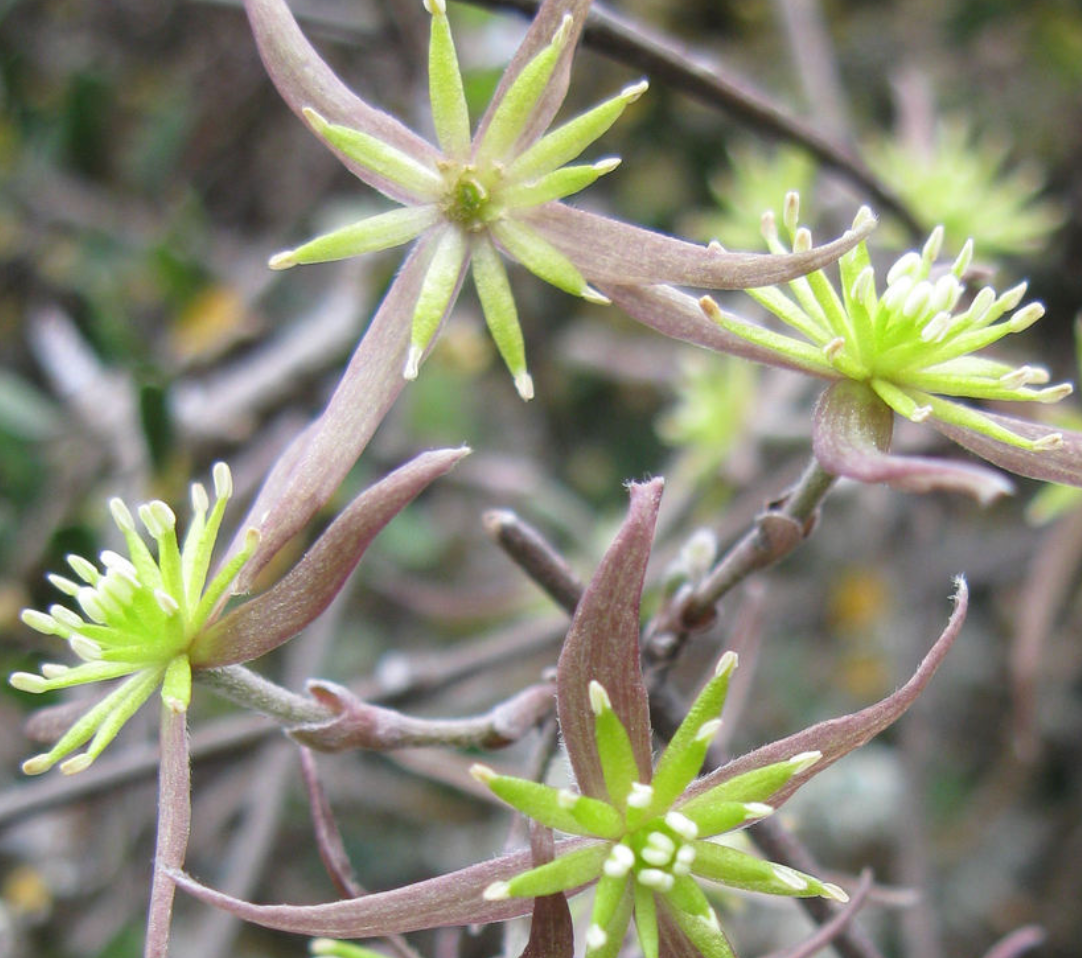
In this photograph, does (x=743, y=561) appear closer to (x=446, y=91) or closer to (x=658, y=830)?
(x=658, y=830)

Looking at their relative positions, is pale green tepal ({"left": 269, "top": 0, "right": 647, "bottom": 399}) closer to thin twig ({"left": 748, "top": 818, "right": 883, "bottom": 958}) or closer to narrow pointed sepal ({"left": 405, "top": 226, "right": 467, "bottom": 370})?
narrow pointed sepal ({"left": 405, "top": 226, "right": 467, "bottom": 370})

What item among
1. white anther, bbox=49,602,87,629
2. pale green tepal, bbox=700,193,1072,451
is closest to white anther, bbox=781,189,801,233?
pale green tepal, bbox=700,193,1072,451

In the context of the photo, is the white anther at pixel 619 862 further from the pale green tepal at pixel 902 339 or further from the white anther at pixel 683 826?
the pale green tepal at pixel 902 339

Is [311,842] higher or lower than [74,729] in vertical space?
higher

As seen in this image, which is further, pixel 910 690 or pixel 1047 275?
pixel 1047 275

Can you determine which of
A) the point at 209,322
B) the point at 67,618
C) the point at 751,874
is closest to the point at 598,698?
the point at 751,874

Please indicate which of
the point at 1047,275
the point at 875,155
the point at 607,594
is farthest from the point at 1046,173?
the point at 607,594

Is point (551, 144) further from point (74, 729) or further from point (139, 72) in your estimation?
point (139, 72)
